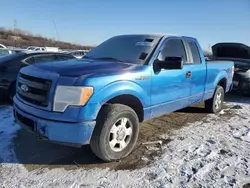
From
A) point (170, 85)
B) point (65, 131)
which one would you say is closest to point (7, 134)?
point (65, 131)

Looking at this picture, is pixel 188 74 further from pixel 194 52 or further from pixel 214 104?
pixel 214 104

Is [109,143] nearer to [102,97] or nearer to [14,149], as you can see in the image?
[102,97]

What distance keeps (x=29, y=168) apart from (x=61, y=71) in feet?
4.33

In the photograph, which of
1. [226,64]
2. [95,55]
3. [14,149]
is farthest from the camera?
[226,64]

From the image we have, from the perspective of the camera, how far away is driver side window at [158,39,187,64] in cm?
449

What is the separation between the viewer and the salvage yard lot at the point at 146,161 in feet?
10.4

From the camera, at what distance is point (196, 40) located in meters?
5.74

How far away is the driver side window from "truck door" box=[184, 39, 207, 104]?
0.19 metres

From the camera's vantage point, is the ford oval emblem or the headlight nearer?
the headlight

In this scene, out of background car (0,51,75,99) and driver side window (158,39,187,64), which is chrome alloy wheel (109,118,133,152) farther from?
background car (0,51,75,99)

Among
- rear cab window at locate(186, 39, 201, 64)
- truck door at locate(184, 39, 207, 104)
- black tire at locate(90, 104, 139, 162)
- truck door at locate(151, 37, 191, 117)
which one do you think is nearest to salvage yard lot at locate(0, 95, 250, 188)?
black tire at locate(90, 104, 139, 162)

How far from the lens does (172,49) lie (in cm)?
480

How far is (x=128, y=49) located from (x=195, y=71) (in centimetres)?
151

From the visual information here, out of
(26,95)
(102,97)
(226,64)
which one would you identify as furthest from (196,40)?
(26,95)
